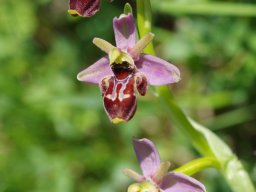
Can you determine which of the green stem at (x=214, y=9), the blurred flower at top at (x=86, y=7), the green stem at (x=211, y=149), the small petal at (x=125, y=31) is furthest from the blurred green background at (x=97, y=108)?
the blurred flower at top at (x=86, y=7)

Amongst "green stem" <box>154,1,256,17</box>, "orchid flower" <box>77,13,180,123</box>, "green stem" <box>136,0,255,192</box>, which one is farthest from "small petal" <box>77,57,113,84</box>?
"green stem" <box>154,1,256,17</box>

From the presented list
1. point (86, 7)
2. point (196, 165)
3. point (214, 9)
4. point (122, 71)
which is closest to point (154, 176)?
point (196, 165)

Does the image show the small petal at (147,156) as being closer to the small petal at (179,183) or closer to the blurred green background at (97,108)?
the small petal at (179,183)

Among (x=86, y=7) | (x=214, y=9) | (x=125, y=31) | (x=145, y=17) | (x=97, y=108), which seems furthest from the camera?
A: (x=97, y=108)

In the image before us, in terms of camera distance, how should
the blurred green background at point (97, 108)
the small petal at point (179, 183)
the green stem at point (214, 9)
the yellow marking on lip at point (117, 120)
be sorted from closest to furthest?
the yellow marking on lip at point (117, 120) < the small petal at point (179, 183) < the green stem at point (214, 9) < the blurred green background at point (97, 108)

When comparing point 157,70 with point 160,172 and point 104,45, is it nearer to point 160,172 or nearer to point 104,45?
point 104,45

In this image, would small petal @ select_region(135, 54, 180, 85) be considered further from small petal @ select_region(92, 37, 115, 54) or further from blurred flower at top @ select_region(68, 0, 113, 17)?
blurred flower at top @ select_region(68, 0, 113, 17)
